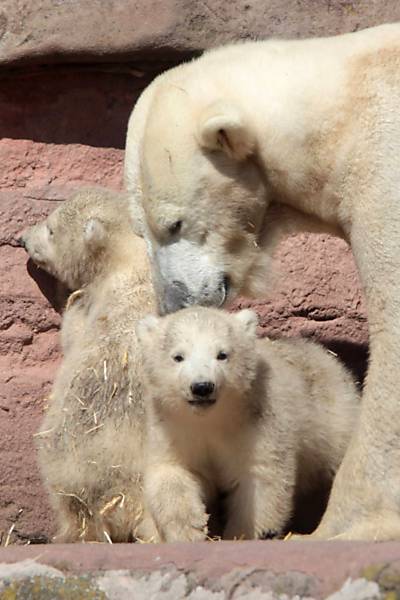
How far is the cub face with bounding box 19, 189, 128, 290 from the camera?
5898 mm

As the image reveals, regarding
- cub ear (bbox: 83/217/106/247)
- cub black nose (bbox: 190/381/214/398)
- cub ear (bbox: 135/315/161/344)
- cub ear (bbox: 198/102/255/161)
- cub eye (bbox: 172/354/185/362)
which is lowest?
cub ear (bbox: 83/217/106/247)

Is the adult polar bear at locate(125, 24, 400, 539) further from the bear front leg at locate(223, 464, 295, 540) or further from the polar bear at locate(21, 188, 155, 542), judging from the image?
the polar bear at locate(21, 188, 155, 542)

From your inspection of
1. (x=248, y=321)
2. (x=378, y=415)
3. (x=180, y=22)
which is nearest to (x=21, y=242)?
(x=180, y=22)

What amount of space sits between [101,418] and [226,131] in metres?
1.16

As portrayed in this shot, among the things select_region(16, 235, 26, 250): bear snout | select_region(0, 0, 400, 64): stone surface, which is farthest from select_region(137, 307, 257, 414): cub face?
select_region(0, 0, 400, 64): stone surface

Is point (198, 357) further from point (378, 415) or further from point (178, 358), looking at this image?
point (378, 415)

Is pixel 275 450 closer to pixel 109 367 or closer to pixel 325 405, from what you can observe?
pixel 325 405

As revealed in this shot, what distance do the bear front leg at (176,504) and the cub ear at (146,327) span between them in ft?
1.54

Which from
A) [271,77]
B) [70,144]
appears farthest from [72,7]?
[271,77]

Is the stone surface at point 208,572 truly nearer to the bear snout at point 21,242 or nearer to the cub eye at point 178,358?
the cub eye at point 178,358

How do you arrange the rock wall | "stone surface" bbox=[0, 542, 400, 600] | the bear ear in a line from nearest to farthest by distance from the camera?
"stone surface" bbox=[0, 542, 400, 600], the bear ear, the rock wall

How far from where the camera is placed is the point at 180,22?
6133 mm

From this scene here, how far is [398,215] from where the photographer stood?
4480 millimetres

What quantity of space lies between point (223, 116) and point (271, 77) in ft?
0.90
